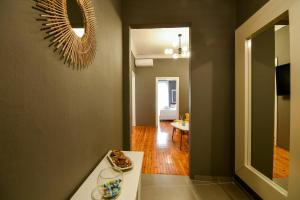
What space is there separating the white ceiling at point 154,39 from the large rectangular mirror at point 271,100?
258 cm

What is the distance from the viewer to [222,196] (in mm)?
1825

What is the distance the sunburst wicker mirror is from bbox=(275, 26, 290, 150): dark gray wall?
5.11 ft

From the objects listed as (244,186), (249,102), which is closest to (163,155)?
(244,186)

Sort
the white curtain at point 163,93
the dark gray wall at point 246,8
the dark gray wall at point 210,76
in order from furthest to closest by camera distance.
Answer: the white curtain at point 163,93 → the dark gray wall at point 210,76 → the dark gray wall at point 246,8

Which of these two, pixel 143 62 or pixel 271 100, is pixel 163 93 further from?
pixel 271 100

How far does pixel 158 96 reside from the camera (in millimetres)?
6555

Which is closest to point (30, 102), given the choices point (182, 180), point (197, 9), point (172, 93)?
point (182, 180)

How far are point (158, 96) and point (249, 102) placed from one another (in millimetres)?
4874

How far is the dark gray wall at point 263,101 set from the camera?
1.46 metres

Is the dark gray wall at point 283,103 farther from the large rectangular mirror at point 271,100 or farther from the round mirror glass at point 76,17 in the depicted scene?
the round mirror glass at point 76,17

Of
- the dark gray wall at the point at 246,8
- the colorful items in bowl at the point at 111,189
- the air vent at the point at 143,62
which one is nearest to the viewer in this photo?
the colorful items in bowl at the point at 111,189

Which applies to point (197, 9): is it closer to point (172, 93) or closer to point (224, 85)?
point (224, 85)

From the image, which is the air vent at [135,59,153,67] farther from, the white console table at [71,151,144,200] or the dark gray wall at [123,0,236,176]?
the white console table at [71,151,144,200]

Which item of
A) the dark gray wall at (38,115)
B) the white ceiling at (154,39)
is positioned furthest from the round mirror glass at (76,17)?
the white ceiling at (154,39)
